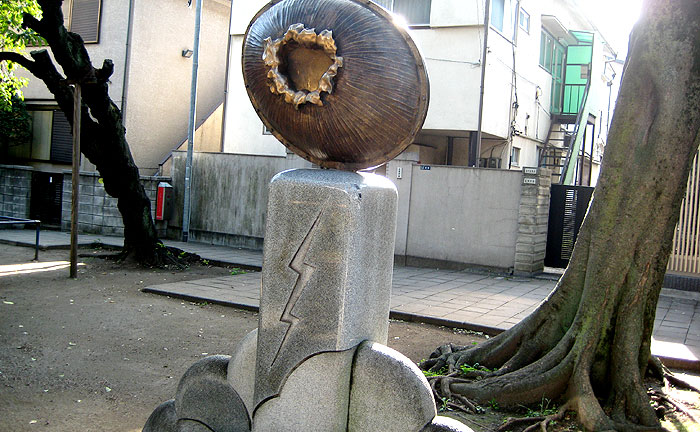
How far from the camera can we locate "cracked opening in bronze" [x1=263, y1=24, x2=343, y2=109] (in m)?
2.91

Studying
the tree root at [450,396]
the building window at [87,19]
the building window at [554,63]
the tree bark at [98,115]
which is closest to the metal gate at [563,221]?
the tree bark at [98,115]

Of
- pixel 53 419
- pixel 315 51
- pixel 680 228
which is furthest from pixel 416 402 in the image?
pixel 680 228

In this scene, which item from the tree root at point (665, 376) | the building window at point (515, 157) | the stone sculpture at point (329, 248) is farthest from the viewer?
the building window at point (515, 157)

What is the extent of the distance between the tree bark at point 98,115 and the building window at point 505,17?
370 inches

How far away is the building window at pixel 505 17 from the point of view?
625 inches

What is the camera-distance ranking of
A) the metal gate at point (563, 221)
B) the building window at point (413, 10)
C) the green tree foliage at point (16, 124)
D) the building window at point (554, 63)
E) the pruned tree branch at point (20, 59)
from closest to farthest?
the pruned tree branch at point (20, 59) < the metal gate at point (563, 221) < the building window at point (413, 10) < the green tree foliage at point (16, 124) < the building window at point (554, 63)

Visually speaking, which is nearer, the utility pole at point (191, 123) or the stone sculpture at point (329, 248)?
the stone sculpture at point (329, 248)

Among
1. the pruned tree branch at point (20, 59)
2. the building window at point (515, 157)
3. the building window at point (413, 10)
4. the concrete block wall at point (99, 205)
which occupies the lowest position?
the concrete block wall at point (99, 205)

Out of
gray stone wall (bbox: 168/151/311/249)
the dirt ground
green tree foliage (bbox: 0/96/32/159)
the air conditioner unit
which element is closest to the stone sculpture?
the dirt ground

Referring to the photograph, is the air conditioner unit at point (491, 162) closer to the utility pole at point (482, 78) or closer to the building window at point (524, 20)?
the utility pole at point (482, 78)

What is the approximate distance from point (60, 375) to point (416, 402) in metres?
4.01

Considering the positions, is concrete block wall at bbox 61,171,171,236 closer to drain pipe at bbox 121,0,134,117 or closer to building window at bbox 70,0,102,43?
drain pipe at bbox 121,0,134,117

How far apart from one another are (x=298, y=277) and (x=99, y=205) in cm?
1501

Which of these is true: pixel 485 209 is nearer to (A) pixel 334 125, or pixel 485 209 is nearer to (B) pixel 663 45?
(B) pixel 663 45
